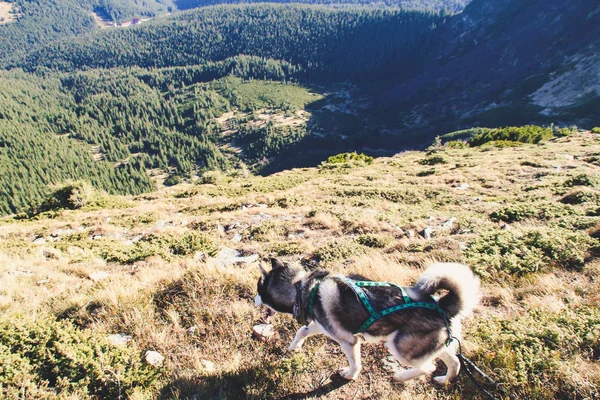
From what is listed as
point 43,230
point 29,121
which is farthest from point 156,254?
Answer: point 29,121

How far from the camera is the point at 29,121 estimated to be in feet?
598

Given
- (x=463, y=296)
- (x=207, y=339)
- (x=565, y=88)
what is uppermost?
(x=463, y=296)

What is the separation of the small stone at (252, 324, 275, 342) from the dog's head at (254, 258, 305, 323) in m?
0.53

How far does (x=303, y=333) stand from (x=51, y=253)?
32.8 feet

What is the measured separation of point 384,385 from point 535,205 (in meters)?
10.5

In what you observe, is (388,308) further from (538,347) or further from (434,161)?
(434,161)

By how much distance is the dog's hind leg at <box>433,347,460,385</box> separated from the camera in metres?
3.31

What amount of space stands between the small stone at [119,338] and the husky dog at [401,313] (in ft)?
8.45

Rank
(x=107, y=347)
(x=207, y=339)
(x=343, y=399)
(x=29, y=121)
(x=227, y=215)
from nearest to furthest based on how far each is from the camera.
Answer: (x=343, y=399) < (x=107, y=347) < (x=207, y=339) < (x=227, y=215) < (x=29, y=121)

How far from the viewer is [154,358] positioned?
382 centimetres

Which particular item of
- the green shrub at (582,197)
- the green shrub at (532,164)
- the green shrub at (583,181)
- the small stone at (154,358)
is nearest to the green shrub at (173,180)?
the green shrub at (532,164)

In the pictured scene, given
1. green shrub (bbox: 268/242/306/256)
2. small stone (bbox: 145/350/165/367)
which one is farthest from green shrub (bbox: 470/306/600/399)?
green shrub (bbox: 268/242/306/256)

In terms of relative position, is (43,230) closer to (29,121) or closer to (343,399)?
(343,399)

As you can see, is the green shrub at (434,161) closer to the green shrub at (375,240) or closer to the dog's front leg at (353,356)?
the green shrub at (375,240)
